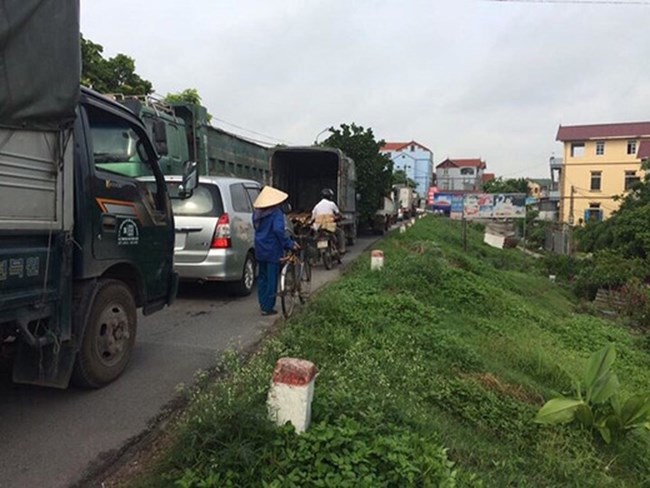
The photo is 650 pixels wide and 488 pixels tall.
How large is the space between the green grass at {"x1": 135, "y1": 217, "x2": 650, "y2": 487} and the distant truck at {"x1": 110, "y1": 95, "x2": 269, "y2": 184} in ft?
17.1

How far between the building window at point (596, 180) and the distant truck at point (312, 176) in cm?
4206

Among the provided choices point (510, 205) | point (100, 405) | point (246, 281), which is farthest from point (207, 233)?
point (510, 205)

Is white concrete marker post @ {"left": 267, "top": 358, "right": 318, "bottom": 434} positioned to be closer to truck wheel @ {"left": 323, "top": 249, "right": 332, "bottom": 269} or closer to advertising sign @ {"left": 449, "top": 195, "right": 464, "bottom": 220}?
truck wheel @ {"left": 323, "top": 249, "right": 332, "bottom": 269}

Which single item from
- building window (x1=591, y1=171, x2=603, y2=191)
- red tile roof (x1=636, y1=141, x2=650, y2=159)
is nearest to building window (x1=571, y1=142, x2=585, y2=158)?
building window (x1=591, y1=171, x2=603, y2=191)

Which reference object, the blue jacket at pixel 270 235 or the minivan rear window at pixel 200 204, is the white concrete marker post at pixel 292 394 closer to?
the blue jacket at pixel 270 235

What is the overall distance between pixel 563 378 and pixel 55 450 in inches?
207

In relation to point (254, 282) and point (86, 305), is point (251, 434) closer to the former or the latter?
point (86, 305)

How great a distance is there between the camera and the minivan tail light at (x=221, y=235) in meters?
→ 7.50

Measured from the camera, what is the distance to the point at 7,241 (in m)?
3.00

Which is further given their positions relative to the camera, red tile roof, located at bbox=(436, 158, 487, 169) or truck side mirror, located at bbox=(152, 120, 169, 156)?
red tile roof, located at bbox=(436, 158, 487, 169)

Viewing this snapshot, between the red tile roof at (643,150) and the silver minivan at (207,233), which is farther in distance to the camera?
the red tile roof at (643,150)

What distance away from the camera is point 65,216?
3.46 meters

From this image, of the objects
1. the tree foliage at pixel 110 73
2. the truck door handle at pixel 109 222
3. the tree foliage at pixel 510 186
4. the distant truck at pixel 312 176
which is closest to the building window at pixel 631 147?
the tree foliage at pixel 510 186

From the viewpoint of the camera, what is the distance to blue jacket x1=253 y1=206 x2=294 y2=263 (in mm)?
6562
